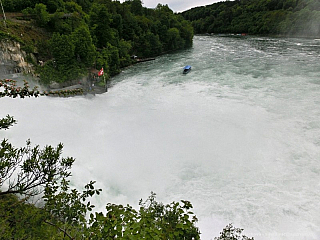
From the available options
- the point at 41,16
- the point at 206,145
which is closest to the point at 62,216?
the point at 206,145

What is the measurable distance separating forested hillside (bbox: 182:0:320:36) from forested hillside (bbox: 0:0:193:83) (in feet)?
132

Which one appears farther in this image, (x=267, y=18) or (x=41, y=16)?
(x=267, y=18)

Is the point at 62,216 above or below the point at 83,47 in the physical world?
below

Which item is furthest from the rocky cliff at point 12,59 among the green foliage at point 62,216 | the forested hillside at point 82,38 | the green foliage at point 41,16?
the green foliage at point 62,216

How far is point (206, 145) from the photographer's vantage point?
15.6 m

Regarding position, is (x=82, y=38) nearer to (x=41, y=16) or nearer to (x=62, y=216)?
(x=41, y=16)

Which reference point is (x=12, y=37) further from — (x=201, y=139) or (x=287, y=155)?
(x=287, y=155)

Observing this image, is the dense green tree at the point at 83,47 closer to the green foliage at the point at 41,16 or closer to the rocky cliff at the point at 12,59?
the rocky cliff at the point at 12,59

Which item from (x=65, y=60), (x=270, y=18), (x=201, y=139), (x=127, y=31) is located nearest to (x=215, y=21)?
(x=270, y=18)

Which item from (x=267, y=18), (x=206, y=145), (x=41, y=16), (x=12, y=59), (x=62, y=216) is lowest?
(x=206, y=145)

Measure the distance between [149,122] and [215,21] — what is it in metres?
121

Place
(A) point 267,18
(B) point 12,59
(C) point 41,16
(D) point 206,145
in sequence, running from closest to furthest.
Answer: (D) point 206,145 < (B) point 12,59 < (C) point 41,16 < (A) point 267,18

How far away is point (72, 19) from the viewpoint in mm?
37125

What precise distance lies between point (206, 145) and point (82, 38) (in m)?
23.5
